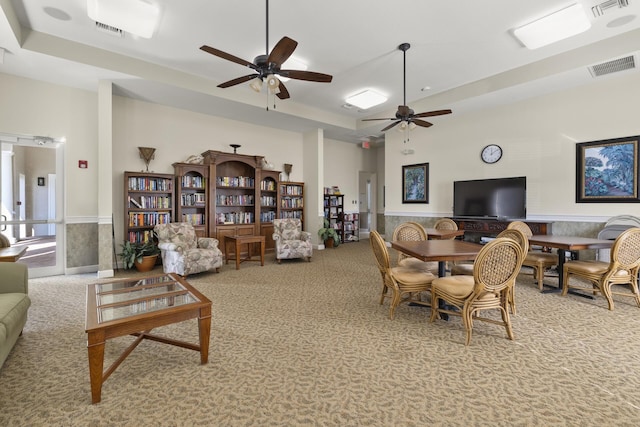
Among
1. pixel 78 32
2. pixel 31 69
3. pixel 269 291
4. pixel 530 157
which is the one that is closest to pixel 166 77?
pixel 78 32

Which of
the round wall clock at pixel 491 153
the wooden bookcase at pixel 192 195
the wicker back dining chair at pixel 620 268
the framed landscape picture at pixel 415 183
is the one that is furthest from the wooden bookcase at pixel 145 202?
the wicker back dining chair at pixel 620 268

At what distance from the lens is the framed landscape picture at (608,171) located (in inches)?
195

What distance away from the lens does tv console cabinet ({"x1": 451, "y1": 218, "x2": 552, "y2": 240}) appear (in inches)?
218

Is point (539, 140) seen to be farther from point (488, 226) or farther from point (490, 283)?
point (490, 283)

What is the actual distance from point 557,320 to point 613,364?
889 mm

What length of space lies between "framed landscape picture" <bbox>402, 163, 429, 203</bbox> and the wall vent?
418 cm

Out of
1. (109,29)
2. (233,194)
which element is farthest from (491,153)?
(109,29)

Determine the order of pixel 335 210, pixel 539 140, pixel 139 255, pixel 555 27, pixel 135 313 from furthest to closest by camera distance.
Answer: pixel 335 210 → pixel 539 140 → pixel 139 255 → pixel 555 27 → pixel 135 313

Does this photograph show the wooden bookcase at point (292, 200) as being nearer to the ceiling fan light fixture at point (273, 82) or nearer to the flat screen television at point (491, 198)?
the flat screen television at point (491, 198)

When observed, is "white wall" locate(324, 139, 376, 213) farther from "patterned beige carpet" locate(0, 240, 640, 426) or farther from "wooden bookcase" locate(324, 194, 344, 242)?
"patterned beige carpet" locate(0, 240, 640, 426)

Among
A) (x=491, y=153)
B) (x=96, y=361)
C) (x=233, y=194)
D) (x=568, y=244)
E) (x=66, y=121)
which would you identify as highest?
(x=66, y=121)

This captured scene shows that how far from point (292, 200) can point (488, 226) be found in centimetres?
476

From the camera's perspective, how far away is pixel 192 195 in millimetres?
6438

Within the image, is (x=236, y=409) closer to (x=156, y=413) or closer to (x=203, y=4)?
(x=156, y=413)
